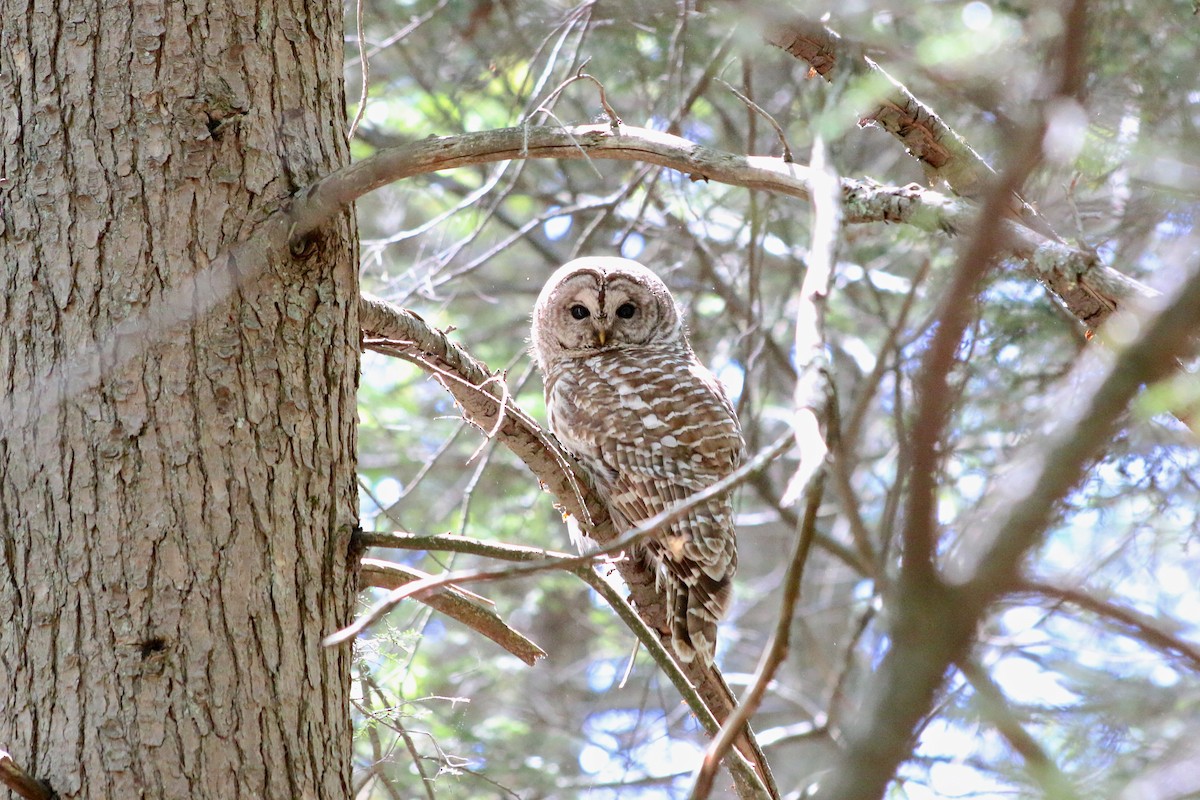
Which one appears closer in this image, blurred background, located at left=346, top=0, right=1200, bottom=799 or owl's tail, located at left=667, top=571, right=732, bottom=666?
blurred background, located at left=346, top=0, right=1200, bottom=799

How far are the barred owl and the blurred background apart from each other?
29cm

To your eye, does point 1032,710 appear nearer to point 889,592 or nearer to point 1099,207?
point 889,592

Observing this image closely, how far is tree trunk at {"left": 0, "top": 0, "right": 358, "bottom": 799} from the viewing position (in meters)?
2.01

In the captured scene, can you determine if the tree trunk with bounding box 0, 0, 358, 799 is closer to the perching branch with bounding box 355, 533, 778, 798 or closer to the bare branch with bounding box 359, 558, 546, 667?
the perching branch with bounding box 355, 533, 778, 798

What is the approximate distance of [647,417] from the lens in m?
4.70

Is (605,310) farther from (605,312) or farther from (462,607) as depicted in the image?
(462,607)

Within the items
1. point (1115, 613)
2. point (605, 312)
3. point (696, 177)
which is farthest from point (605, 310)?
point (1115, 613)

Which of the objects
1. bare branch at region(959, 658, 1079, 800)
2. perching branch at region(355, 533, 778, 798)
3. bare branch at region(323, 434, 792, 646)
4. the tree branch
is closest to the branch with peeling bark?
perching branch at region(355, 533, 778, 798)

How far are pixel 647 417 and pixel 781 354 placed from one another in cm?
186

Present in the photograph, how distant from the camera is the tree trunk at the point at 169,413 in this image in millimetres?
2006

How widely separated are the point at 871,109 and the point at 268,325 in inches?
53.8

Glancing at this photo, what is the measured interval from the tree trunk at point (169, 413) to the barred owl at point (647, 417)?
70.4 inches

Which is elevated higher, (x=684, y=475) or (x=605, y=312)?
(x=605, y=312)

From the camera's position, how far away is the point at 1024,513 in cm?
111
